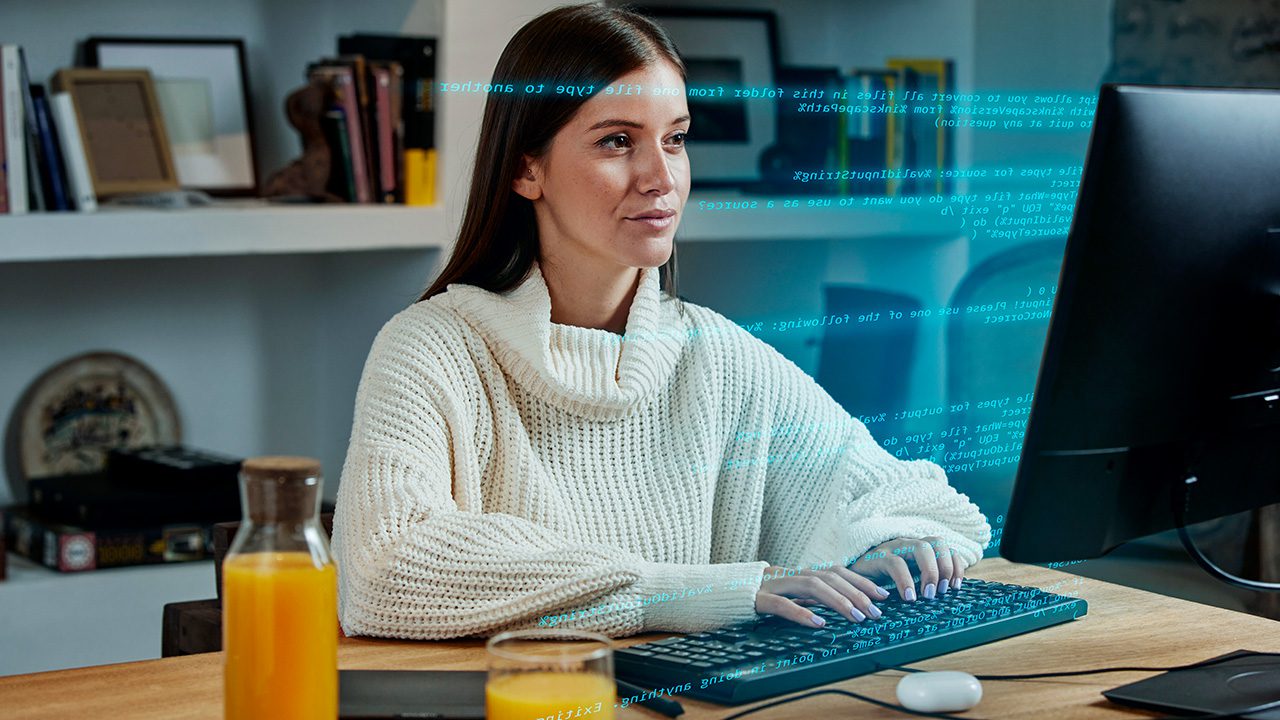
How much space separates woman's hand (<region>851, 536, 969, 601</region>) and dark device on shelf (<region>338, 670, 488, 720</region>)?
37 cm

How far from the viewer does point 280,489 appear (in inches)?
28.1

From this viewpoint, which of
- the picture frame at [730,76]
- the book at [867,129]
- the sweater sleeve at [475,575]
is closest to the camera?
the sweater sleeve at [475,575]

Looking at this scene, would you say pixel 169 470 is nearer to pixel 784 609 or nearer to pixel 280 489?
pixel 784 609

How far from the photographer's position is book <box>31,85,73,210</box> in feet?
6.64

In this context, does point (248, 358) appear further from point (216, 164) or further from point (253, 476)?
point (253, 476)

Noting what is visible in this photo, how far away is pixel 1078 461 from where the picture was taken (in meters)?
0.86

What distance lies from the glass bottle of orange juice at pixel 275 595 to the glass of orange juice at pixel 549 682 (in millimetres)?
96

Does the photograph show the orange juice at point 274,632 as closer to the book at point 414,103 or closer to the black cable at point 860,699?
the black cable at point 860,699

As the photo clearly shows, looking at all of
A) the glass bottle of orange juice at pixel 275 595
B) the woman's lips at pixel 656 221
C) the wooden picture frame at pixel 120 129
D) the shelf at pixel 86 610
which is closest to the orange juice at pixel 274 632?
the glass bottle of orange juice at pixel 275 595

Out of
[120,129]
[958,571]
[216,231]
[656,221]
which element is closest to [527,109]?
[656,221]

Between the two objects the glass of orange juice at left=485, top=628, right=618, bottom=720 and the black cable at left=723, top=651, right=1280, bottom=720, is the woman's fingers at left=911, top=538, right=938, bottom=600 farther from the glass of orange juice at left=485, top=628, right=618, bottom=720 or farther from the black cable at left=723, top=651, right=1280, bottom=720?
the glass of orange juice at left=485, top=628, right=618, bottom=720

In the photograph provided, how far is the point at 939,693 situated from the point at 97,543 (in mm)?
1593

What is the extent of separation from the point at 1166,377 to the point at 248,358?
6.16ft

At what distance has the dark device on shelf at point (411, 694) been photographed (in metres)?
0.81
